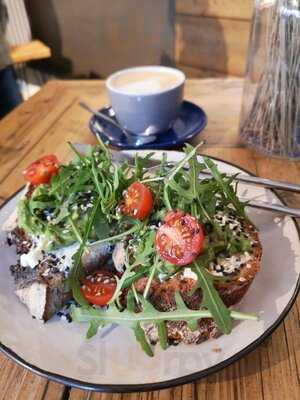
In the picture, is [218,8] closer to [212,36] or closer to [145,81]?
[212,36]

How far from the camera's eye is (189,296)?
2.01 ft

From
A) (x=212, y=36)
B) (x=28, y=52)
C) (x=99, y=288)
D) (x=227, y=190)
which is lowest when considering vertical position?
(x=28, y=52)

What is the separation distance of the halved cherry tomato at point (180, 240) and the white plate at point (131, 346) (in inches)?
5.0

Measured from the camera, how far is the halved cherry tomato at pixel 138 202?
66cm

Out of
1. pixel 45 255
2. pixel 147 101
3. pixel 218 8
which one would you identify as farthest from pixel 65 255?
pixel 218 8

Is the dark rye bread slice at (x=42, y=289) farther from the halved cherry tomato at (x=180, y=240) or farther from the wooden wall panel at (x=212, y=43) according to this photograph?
the wooden wall panel at (x=212, y=43)

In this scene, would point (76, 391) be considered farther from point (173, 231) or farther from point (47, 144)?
point (47, 144)

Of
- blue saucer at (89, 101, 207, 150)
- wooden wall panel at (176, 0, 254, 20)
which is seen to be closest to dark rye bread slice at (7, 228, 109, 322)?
blue saucer at (89, 101, 207, 150)

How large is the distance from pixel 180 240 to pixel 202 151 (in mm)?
577

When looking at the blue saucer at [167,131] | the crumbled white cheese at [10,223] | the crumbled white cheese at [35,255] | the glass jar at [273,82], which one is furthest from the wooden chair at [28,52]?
the crumbled white cheese at [35,255]

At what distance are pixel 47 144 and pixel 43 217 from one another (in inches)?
19.5

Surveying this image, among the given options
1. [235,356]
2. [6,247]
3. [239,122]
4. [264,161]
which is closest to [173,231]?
[235,356]

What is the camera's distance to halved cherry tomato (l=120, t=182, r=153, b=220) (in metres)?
0.66

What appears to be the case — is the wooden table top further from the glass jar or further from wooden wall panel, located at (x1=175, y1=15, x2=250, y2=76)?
wooden wall panel, located at (x1=175, y1=15, x2=250, y2=76)
